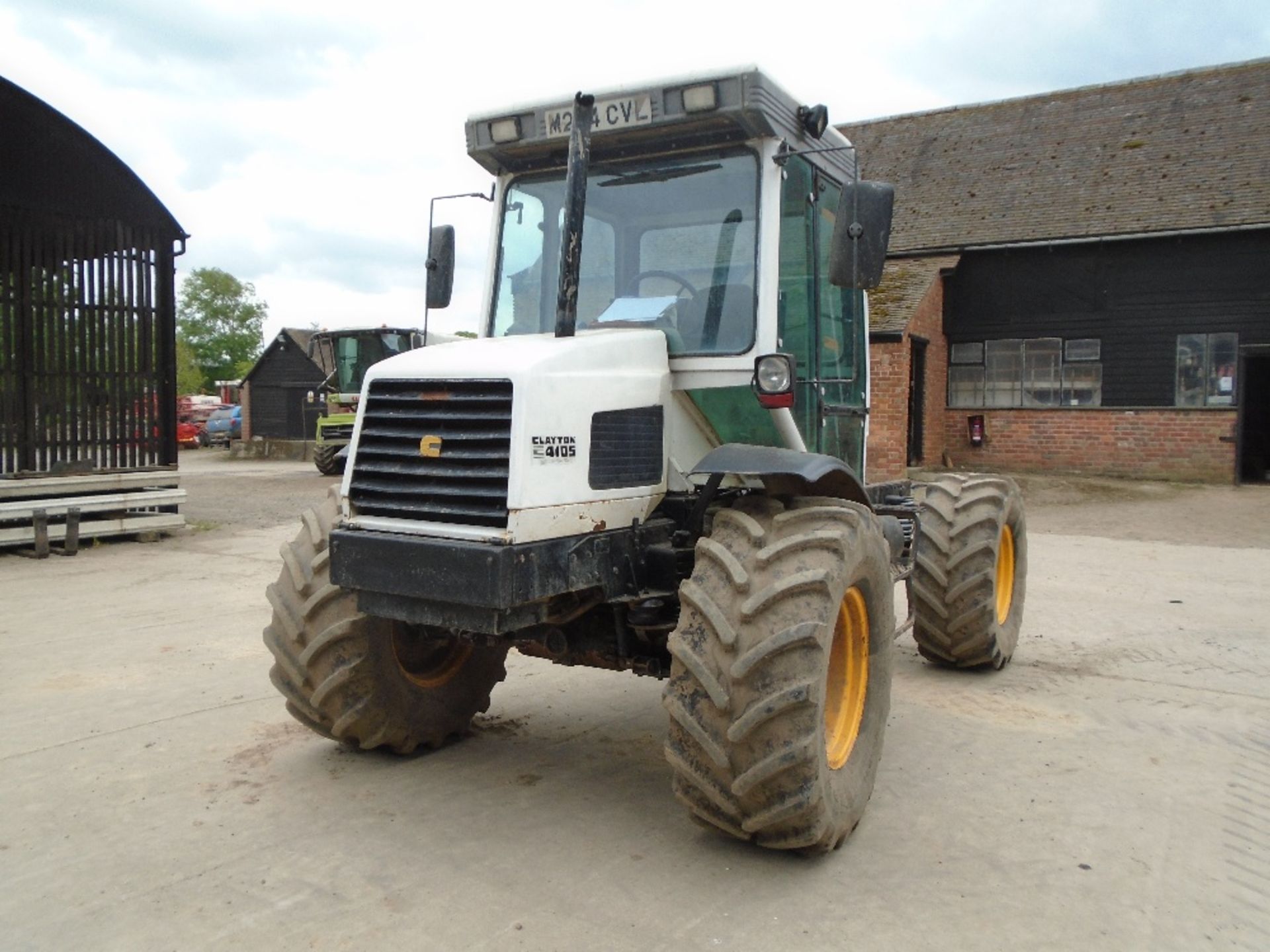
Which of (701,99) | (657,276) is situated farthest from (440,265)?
(701,99)

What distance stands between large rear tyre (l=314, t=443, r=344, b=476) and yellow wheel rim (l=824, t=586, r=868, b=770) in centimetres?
2014

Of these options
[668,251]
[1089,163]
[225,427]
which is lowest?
[225,427]

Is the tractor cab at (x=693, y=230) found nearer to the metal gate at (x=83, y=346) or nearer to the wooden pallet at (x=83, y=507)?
the wooden pallet at (x=83, y=507)

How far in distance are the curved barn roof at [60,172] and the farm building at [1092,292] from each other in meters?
11.6

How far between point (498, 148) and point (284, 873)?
10.2ft

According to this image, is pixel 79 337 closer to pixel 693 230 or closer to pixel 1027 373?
pixel 693 230

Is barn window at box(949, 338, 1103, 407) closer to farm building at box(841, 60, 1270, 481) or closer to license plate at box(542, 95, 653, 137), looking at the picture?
farm building at box(841, 60, 1270, 481)

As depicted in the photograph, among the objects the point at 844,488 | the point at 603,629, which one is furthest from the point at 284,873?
the point at 844,488

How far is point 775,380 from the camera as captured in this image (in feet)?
13.7

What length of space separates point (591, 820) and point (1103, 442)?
18.5 m

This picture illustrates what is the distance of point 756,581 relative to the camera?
356 cm

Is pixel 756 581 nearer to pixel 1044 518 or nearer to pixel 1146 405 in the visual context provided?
pixel 1044 518

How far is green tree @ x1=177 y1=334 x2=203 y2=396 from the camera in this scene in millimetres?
65000

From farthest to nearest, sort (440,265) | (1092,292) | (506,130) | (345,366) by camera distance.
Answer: (345,366)
(1092,292)
(440,265)
(506,130)
